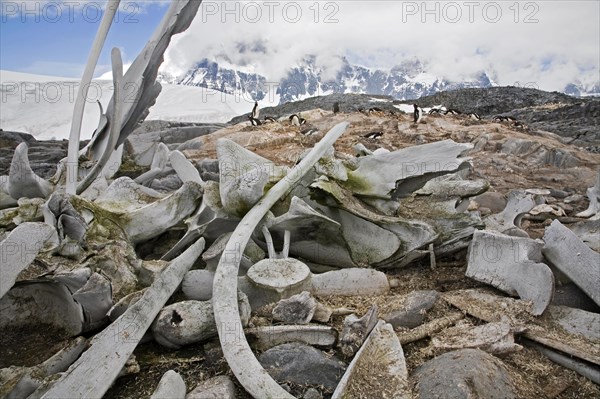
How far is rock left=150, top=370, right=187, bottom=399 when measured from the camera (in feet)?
5.89

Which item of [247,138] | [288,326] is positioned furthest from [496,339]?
[247,138]

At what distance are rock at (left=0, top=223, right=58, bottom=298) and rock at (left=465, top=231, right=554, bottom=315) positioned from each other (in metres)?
2.46

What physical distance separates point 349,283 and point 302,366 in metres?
0.87

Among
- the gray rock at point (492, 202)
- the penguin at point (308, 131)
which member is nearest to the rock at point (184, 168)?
the gray rock at point (492, 202)

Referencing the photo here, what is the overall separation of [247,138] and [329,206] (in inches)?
290

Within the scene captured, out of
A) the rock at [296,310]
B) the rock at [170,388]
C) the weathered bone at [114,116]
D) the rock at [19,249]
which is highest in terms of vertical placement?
the weathered bone at [114,116]

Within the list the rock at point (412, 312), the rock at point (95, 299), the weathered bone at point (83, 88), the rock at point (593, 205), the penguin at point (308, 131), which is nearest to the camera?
the rock at point (95, 299)

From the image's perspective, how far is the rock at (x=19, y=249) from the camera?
6.13 ft

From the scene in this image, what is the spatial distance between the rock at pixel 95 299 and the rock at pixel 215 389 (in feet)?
2.16

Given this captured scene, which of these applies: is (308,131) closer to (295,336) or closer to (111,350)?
(295,336)

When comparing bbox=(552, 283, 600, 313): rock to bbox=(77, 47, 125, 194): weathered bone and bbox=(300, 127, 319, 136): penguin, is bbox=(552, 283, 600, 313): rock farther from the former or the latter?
bbox=(300, 127, 319, 136): penguin

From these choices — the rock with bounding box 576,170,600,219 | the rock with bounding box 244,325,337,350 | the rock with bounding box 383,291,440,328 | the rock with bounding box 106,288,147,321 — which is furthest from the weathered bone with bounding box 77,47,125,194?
the rock with bounding box 576,170,600,219

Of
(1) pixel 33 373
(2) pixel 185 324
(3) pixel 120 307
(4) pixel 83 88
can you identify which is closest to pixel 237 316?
(2) pixel 185 324

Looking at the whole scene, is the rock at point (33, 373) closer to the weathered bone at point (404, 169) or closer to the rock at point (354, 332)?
the rock at point (354, 332)
